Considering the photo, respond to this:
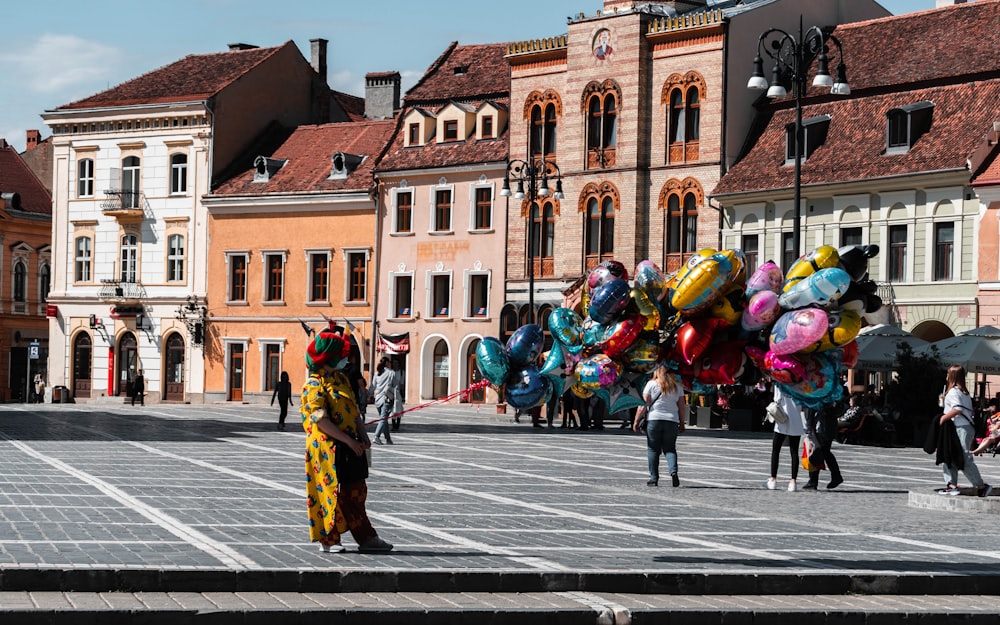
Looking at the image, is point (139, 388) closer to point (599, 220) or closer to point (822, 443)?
point (599, 220)

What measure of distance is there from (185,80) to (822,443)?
1947 inches

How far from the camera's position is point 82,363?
70.1m

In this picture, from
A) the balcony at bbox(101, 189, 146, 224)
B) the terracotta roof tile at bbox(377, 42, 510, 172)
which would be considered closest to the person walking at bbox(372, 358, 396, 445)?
the terracotta roof tile at bbox(377, 42, 510, 172)

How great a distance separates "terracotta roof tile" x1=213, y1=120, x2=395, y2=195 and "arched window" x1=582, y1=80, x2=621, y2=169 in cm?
1082

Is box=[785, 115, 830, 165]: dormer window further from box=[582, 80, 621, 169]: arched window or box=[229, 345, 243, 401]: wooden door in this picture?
box=[229, 345, 243, 401]: wooden door

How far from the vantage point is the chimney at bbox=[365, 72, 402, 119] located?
70562 mm

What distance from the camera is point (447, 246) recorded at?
60.9 metres

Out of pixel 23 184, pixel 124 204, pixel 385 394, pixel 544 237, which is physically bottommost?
pixel 385 394

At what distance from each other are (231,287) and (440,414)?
17.2 m

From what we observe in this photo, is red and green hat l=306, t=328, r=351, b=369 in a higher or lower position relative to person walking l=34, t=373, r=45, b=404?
higher

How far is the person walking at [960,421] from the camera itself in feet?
69.5

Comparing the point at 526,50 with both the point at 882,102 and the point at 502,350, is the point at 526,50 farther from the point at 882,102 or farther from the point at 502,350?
the point at 502,350

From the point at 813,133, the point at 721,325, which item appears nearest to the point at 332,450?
the point at 721,325

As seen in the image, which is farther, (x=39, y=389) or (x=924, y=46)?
(x=39, y=389)
